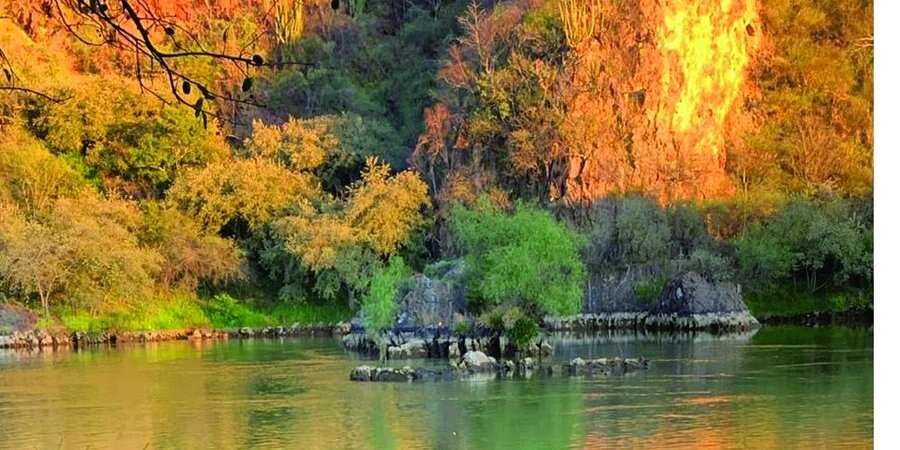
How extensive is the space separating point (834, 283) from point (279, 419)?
76.4 feet

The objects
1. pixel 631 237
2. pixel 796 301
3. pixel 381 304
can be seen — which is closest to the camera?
pixel 381 304

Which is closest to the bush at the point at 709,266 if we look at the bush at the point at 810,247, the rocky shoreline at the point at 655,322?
the bush at the point at 810,247

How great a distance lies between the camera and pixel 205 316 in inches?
1654

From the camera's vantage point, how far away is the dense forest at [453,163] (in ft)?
131

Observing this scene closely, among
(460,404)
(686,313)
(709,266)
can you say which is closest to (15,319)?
(686,313)

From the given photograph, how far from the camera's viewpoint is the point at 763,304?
39938 mm

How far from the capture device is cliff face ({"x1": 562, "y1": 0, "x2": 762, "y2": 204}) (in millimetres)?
44219

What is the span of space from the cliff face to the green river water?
13.4 m

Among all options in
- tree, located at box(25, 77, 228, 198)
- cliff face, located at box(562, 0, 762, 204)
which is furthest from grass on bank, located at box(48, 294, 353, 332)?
cliff face, located at box(562, 0, 762, 204)

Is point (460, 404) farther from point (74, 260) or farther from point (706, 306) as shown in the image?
point (74, 260)

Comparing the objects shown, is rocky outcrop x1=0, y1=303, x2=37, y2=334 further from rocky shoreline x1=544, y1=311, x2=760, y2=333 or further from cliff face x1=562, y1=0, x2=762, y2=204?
cliff face x1=562, y1=0, x2=762, y2=204

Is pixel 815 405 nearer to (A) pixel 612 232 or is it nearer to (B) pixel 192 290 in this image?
(A) pixel 612 232

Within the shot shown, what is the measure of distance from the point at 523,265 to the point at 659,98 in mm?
19282
